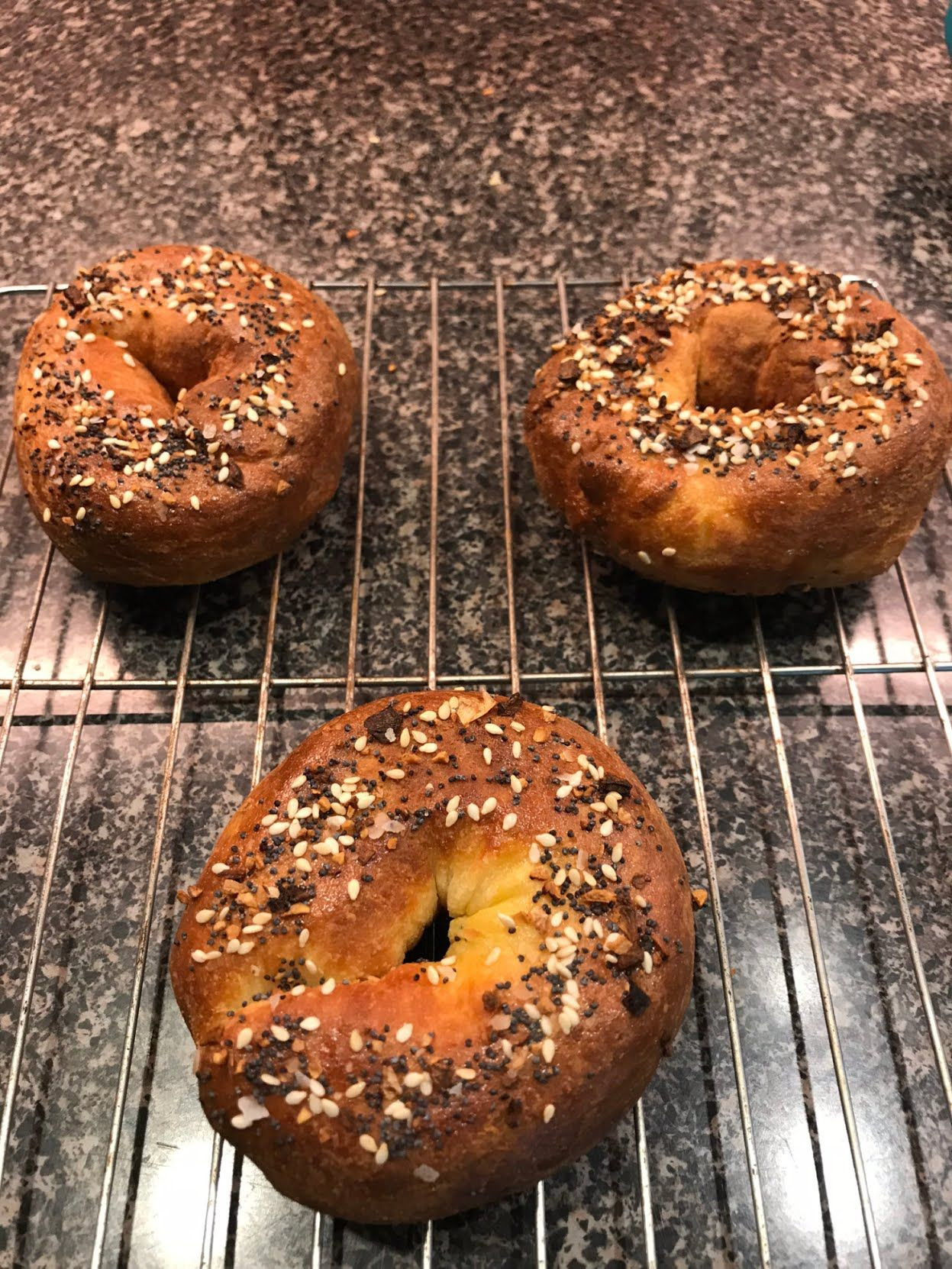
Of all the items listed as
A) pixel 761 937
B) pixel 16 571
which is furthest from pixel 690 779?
pixel 16 571

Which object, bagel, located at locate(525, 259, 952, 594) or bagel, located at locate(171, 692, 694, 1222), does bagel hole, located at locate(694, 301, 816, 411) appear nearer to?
bagel, located at locate(525, 259, 952, 594)

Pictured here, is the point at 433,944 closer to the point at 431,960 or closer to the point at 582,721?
the point at 431,960

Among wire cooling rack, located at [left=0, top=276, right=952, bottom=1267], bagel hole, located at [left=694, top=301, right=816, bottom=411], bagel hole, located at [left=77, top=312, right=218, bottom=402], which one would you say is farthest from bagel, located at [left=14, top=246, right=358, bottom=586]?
bagel hole, located at [left=694, top=301, right=816, bottom=411]

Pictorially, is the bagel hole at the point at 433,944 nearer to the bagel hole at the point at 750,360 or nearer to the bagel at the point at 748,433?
the bagel at the point at 748,433

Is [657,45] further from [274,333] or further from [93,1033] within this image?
[93,1033]

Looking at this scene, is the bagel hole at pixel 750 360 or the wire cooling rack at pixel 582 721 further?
the bagel hole at pixel 750 360

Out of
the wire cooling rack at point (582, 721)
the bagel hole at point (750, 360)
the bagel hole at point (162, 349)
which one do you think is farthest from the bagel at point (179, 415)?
the bagel hole at point (750, 360)
